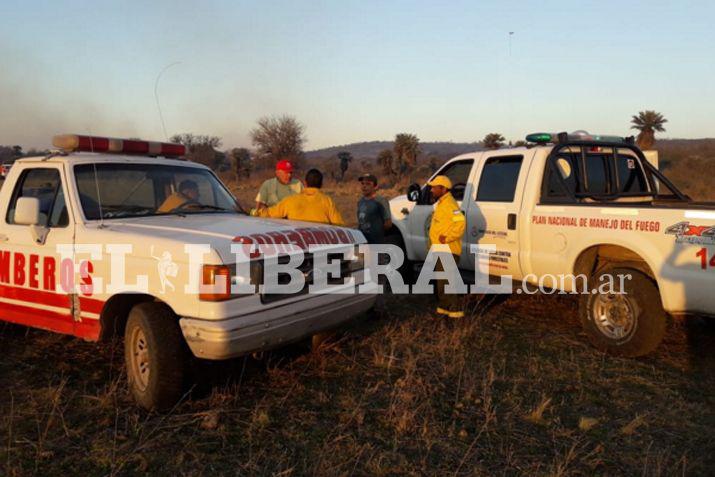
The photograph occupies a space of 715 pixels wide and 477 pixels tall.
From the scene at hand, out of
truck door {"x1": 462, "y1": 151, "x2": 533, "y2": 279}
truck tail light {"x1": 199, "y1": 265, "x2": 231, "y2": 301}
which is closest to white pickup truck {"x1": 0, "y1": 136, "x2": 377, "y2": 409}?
truck tail light {"x1": 199, "y1": 265, "x2": 231, "y2": 301}

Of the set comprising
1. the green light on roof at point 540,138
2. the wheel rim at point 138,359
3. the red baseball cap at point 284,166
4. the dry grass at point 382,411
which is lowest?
the dry grass at point 382,411

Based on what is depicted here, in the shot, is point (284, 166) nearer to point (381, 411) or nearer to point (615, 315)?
point (381, 411)

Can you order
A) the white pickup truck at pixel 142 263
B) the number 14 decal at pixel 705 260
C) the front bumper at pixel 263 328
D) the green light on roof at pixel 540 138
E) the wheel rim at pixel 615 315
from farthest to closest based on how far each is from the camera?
the green light on roof at pixel 540 138, the wheel rim at pixel 615 315, the number 14 decal at pixel 705 260, the white pickup truck at pixel 142 263, the front bumper at pixel 263 328

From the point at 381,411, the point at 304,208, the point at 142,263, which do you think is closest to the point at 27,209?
the point at 142,263

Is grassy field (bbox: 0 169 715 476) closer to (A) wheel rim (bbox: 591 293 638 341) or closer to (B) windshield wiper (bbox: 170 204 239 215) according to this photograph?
(A) wheel rim (bbox: 591 293 638 341)

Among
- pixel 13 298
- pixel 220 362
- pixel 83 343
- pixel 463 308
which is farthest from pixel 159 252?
pixel 463 308

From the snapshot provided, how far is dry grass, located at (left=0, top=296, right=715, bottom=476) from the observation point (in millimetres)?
3301

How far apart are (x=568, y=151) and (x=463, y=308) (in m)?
2.11

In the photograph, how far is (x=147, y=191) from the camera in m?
4.92

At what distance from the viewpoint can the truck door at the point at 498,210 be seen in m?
6.16

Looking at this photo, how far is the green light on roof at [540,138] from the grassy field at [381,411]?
217cm

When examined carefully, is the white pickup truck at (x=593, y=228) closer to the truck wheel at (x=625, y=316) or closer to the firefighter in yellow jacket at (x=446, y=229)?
the truck wheel at (x=625, y=316)

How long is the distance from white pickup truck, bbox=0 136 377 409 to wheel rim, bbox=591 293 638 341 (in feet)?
7.30

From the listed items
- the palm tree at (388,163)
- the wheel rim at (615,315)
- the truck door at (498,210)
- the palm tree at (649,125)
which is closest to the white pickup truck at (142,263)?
Result: the truck door at (498,210)
